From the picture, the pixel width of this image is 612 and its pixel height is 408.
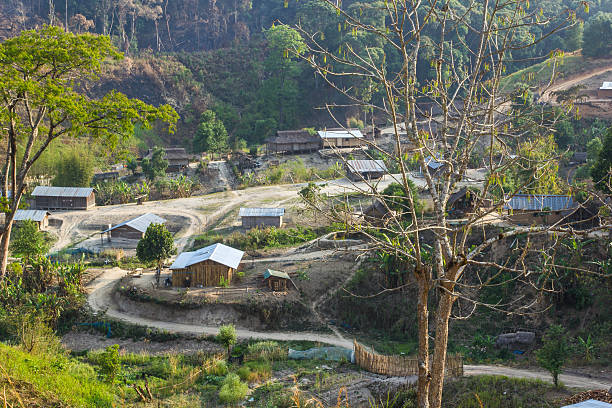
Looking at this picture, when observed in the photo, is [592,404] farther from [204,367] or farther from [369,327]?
[369,327]

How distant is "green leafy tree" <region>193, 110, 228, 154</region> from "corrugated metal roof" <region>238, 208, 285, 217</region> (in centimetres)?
2179

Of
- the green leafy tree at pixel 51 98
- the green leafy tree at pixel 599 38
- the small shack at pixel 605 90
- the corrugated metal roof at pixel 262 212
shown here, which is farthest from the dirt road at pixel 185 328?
the green leafy tree at pixel 599 38

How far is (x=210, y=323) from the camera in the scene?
24156 millimetres

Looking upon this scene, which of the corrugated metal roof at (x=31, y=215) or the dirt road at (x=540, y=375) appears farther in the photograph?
the corrugated metal roof at (x=31, y=215)

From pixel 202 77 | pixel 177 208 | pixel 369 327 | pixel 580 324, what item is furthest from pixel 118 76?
pixel 580 324

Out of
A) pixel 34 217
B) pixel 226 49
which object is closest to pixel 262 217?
pixel 34 217

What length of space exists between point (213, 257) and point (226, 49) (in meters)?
66.1

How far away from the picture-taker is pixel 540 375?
55.7 feet

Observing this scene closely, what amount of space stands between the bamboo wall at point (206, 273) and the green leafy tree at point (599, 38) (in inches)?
2128

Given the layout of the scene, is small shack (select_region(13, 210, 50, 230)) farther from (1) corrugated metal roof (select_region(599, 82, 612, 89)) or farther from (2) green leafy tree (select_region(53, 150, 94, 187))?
(1) corrugated metal roof (select_region(599, 82, 612, 89))

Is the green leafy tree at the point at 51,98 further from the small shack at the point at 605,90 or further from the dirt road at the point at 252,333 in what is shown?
the small shack at the point at 605,90

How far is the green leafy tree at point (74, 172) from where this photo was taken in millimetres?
46812

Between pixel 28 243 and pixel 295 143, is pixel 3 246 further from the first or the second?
pixel 295 143

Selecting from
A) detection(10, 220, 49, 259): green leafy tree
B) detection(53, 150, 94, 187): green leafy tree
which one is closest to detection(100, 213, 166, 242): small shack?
detection(10, 220, 49, 259): green leafy tree
